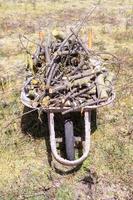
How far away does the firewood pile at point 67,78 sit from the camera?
8164 mm

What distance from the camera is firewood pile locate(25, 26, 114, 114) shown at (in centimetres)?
816

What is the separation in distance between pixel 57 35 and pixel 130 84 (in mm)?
2390

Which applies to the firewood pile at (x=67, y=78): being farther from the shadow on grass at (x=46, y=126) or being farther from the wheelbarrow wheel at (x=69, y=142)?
the shadow on grass at (x=46, y=126)

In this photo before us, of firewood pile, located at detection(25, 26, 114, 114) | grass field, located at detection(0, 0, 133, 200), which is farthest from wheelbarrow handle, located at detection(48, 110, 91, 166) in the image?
grass field, located at detection(0, 0, 133, 200)

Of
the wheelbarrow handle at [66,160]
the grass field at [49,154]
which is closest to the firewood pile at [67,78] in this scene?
the wheelbarrow handle at [66,160]

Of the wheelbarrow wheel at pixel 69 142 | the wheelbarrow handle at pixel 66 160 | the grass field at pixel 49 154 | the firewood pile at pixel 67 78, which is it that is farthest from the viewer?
the firewood pile at pixel 67 78

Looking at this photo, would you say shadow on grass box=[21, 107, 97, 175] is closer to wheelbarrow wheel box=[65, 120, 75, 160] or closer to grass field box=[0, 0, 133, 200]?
grass field box=[0, 0, 133, 200]

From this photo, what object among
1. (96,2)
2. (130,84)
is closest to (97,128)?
(130,84)

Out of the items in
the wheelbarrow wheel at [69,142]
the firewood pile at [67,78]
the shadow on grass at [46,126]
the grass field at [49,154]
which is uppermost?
the firewood pile at [67,78]

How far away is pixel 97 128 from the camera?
915 centimetres

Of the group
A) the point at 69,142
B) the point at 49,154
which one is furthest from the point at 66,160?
the point at 49,154

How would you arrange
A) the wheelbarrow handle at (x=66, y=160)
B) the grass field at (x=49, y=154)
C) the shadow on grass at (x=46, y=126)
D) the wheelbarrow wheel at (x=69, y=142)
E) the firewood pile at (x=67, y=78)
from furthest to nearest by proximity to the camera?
the shadow on grass at (x=46, y=126)
the firewood pile at (x=67, y=78)
the wheelbarrow wheel at (x=69, y=142)
the grass field at (x=49, y=154)
the wheelbarrow handle at (x=66, y=160)

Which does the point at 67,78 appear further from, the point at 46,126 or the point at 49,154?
the point at 49,154

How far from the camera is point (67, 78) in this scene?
8.61 meters
